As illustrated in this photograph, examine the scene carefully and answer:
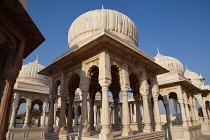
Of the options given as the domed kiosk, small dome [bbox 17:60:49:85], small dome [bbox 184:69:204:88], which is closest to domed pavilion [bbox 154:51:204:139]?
small dome [bbox 184:69:204:88]

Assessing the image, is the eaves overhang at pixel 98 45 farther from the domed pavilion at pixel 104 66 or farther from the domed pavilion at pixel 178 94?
the domed pavilion at pixel 178 94

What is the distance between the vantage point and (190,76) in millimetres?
29094

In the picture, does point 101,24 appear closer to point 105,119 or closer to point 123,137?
point 105,119

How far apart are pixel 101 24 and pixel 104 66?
4.05m

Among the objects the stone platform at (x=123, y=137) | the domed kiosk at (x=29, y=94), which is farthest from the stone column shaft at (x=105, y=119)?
the domed kiosk at (x=29, y=94)

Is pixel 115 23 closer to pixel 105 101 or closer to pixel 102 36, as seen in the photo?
pixel 102 36

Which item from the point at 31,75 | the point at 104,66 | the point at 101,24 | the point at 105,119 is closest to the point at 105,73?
the point at 104,66

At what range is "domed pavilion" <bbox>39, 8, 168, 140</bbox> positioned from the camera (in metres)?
8.02

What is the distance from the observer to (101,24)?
10625mm

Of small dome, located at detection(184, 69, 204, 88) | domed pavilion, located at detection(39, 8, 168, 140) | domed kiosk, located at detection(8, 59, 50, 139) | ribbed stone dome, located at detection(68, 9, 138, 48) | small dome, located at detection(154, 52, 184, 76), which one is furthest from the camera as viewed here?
small dome, located at detection(184, 69, 204, 88)

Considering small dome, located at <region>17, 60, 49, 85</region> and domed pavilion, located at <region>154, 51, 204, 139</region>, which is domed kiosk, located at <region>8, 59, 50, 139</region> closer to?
small dome, located at <region>17, 60, 49, 85</region>

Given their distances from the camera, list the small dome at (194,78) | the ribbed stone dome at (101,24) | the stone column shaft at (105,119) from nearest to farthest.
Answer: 1. the stone column shaft at (105,119)
2. the ribbed stone dome at (101,24)
3. the small dome at (194,78)

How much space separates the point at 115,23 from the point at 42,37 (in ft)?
A: 19.4

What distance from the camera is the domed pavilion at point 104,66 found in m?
8.02
